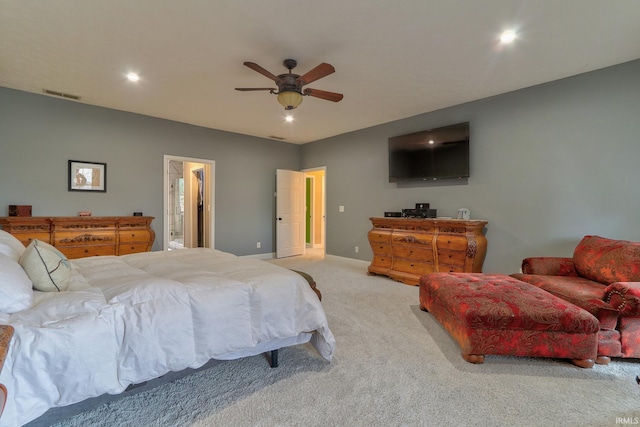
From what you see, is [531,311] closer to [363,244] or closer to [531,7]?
[531,7]

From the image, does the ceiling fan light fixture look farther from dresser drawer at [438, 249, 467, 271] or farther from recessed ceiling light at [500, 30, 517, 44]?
dresser drawer at [438, 249, 467, 271]

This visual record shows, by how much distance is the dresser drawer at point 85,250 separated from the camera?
3.91 m

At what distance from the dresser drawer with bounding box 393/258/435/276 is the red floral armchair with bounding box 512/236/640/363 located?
1216mm

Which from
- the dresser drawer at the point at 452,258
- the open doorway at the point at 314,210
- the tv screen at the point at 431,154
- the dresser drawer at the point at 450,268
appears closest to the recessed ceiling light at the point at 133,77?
the tv screen at the point at 431,154

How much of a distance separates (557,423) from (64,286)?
9.46 ft

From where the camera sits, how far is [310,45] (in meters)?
2.74

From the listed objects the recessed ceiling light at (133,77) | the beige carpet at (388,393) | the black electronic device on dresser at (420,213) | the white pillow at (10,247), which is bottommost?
the beige carpet at (388,393)

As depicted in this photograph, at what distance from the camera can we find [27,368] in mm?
1149

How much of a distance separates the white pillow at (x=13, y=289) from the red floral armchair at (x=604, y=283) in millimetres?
3547

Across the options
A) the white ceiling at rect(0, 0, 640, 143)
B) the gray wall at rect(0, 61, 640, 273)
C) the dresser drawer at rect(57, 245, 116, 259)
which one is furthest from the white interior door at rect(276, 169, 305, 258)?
the dresser drawer at rect(57, 245, 116, 259)

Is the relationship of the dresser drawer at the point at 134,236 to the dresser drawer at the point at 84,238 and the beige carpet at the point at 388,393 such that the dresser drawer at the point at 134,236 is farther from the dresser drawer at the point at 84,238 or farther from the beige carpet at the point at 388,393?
the beige carpet at the point at 388,393

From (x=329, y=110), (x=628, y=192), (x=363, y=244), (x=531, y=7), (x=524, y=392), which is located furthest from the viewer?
(x=363, y=244)

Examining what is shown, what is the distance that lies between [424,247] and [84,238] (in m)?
4.85

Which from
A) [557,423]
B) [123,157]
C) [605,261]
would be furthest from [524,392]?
[123,157]
